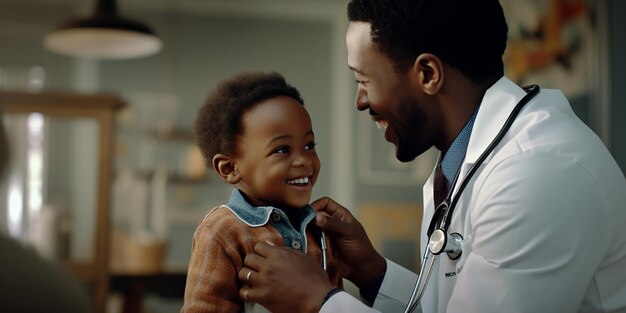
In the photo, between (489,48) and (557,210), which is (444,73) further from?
(557,210)

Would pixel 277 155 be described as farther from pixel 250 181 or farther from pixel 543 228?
pixel 543 228

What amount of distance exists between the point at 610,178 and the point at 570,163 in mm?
71

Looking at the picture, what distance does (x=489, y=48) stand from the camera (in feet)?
3.76

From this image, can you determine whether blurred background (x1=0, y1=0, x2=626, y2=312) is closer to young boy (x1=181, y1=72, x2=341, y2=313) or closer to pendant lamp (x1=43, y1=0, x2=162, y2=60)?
pendant lamp (x1=43, y1=0, x2=162, y2=60)

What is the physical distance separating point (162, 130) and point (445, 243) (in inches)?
144

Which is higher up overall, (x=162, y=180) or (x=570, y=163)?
(x=570, y=163)

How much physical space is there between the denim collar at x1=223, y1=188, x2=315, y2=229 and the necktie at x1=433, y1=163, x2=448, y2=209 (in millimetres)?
238

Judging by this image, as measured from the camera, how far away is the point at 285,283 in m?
1.01

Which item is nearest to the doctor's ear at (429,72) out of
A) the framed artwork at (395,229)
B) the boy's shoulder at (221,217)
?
the boy's shoulder at (221,217)

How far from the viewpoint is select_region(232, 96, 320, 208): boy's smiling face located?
1100 mm

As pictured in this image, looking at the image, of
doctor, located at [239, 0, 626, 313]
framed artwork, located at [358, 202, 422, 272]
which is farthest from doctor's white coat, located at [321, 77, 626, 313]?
framed artwork, located at [358, 202, 422, 272]

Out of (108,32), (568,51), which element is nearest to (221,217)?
(568,51)

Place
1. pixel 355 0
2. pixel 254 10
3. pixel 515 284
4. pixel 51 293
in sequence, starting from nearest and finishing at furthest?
pixel 515 284 → pixel 51 293 → pixel 355 0 → pixel 254 10

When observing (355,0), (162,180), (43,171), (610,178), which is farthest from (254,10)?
(610,178)
